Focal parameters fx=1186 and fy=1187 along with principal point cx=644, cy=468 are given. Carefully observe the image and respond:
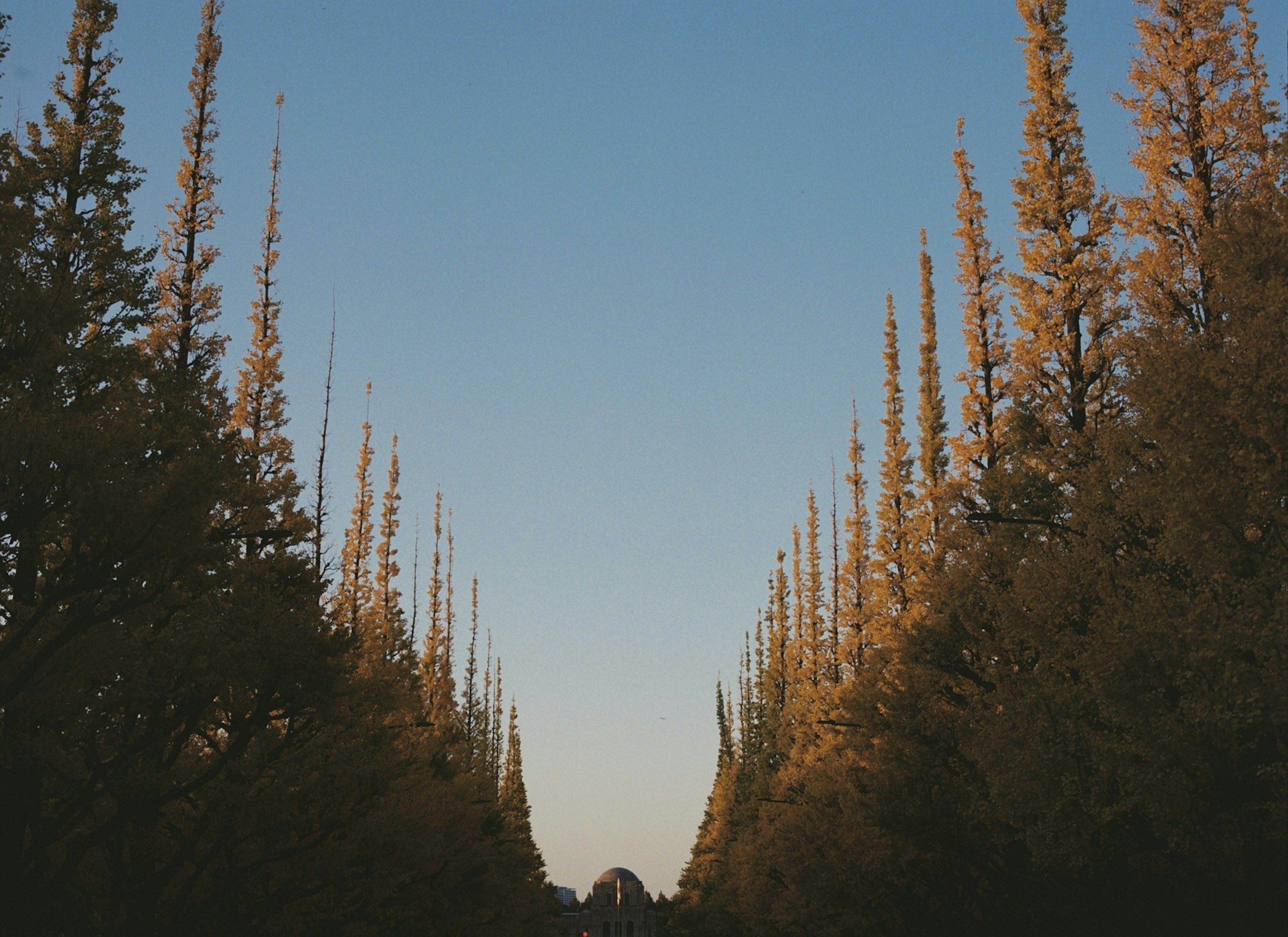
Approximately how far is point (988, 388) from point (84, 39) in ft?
67.4

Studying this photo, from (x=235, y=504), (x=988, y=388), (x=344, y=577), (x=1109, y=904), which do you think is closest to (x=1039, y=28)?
(x=988, y=388)

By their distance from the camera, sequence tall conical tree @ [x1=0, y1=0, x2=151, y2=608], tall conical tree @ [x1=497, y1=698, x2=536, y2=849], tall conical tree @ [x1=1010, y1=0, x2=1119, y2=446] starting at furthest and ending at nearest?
tall conical tree @ [x1=497, y1=698, x2=536, y2=849] → tall conical tree @ [x1=1010, y1=0, x2=1119, y2=446] → tall conical tree @ [x1=0, y1=0, x2=151, y2=608]

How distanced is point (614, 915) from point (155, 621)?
112044 millimetres

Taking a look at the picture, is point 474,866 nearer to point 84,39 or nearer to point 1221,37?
point 84,39

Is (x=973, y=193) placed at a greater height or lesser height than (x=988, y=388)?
greater

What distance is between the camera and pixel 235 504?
77.4 feet

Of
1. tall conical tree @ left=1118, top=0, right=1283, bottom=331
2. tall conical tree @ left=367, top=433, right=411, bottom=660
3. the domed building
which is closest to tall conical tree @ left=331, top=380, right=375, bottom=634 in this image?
tall conical tree @ left=367, top=433, right=411, bottom=660

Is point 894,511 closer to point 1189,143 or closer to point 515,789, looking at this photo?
point 1189,143

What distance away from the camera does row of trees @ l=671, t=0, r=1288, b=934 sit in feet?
47.0

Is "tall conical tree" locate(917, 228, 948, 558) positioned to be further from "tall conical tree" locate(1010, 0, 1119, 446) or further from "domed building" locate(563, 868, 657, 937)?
"domed building" locate(563, 868, 657, 937)

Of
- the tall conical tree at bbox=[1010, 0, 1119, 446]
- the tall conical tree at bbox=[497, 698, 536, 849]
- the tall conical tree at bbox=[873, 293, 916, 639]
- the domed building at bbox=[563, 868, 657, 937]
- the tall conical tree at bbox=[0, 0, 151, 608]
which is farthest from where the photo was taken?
the domed building at bbox=[563, 868, 657, 937]

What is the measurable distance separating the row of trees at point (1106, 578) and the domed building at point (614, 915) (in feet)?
300

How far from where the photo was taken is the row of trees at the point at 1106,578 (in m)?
14.3

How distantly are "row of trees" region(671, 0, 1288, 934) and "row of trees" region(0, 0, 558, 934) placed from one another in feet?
37.3
